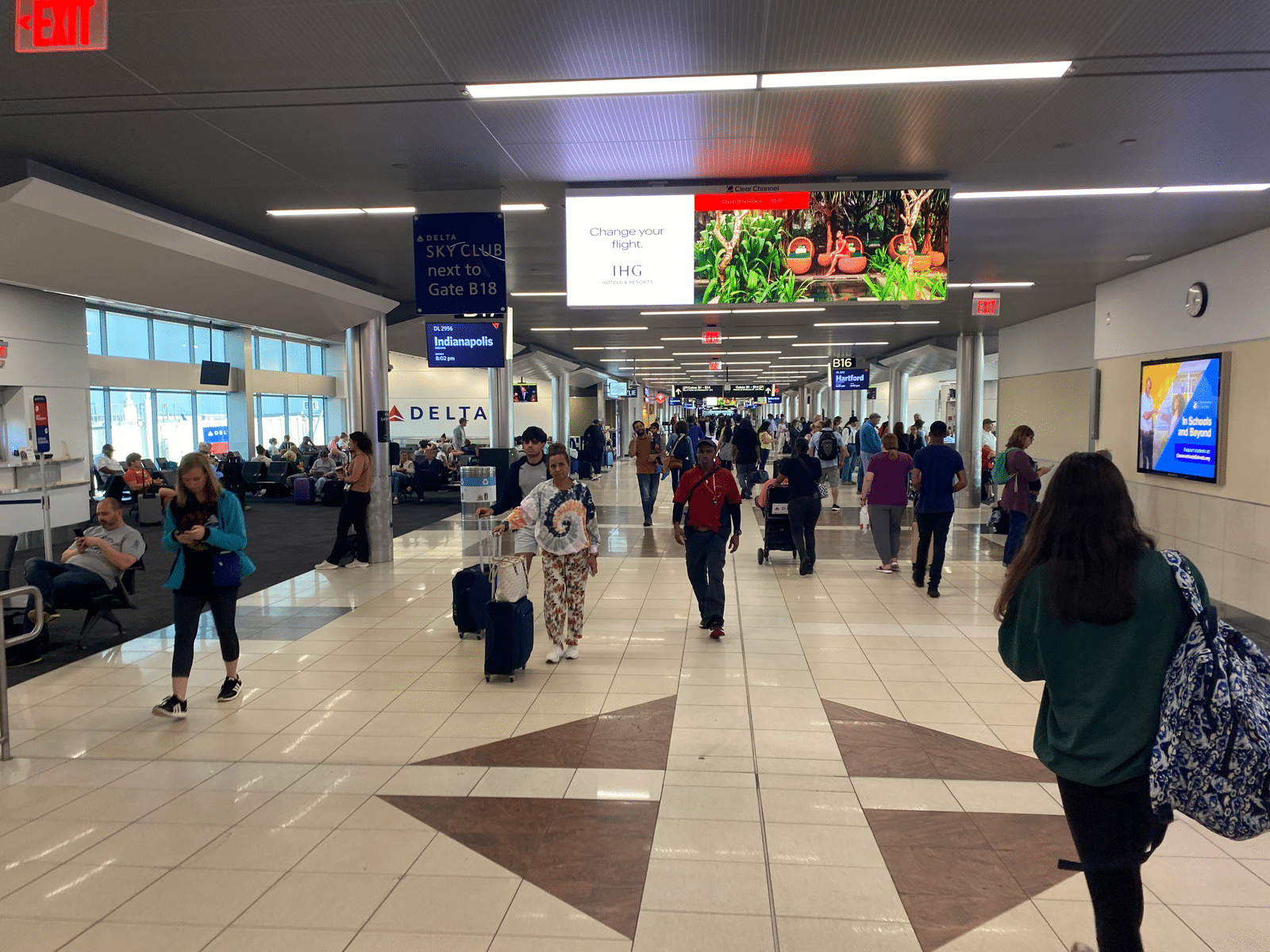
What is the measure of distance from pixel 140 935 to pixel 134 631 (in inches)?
204

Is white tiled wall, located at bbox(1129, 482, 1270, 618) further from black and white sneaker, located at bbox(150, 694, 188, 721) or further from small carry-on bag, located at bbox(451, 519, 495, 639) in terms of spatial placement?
black and white sneaker, located at bbox(150, 694, 188, 721)

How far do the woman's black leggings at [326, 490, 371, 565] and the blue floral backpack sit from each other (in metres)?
9.75

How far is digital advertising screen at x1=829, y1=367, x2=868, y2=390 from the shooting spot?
2627 cm

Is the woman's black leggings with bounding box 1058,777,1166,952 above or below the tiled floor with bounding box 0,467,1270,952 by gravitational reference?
above

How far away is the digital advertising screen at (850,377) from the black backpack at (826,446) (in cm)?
918

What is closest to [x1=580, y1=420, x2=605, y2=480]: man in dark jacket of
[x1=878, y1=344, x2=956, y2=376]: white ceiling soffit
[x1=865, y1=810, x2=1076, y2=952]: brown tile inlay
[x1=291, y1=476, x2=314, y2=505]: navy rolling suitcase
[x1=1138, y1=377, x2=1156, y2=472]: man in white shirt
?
[x1=291, y1=476, x2=314, y2=505]: navy rolling suitcase

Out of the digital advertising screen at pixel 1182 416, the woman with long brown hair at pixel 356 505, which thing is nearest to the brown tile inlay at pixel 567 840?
the woman with long brown hair at pixel 356 505

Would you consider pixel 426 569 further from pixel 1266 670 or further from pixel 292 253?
pixel 1266 670

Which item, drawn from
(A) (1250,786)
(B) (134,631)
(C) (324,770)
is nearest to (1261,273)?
A: (A) (1250,786)

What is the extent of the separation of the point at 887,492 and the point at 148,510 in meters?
12.5

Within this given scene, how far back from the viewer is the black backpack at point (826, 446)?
675 inches

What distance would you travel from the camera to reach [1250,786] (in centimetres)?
199

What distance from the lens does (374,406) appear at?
11141 mm

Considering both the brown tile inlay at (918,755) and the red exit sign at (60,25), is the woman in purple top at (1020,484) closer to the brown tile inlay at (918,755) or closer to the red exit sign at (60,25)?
the brown tile inlay at (918,755)
